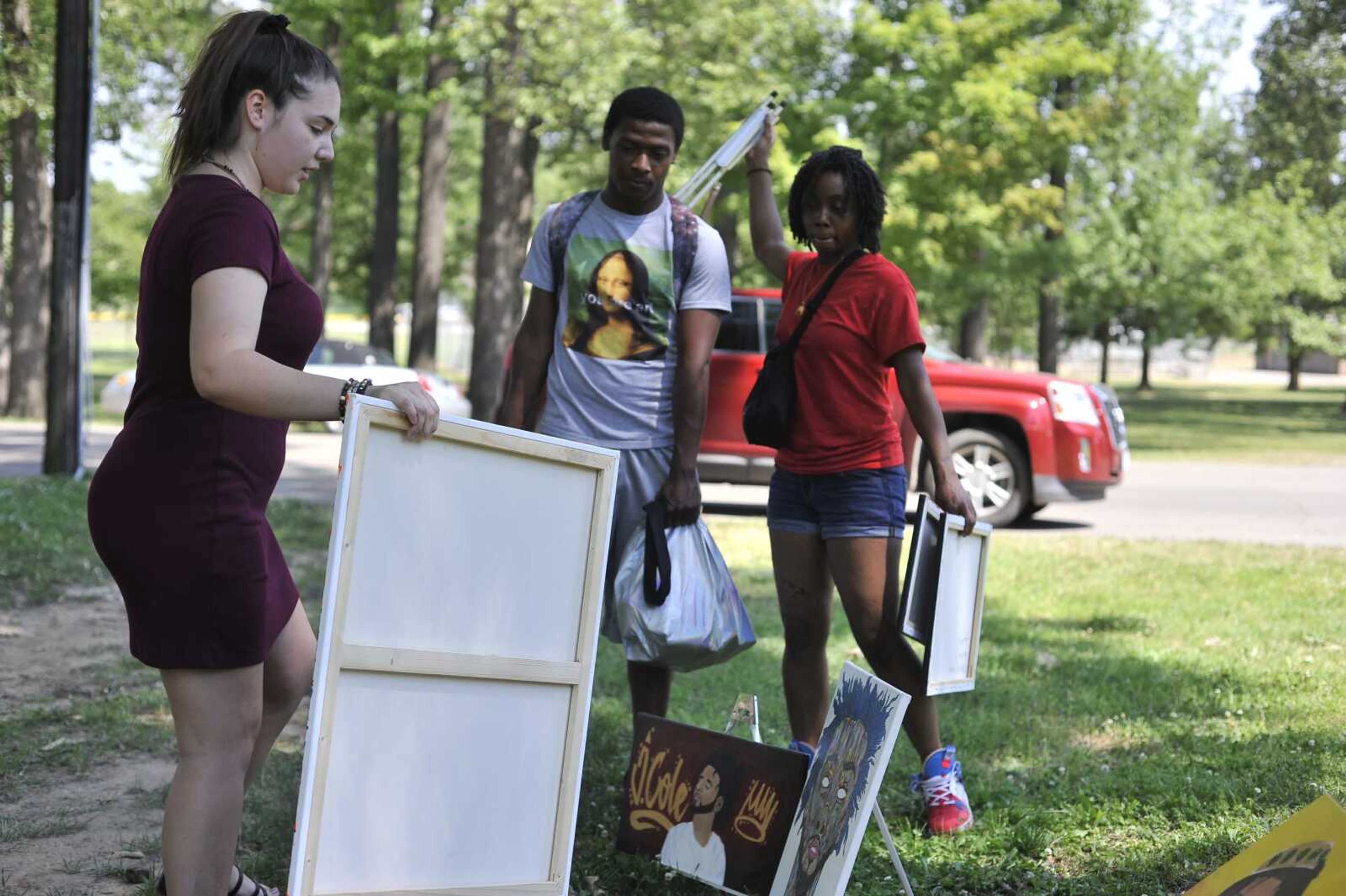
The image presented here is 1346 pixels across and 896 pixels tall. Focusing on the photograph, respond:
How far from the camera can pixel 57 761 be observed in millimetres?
4809

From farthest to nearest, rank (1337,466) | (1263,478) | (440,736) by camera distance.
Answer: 1. (1337,466)
2. (1263,478)
3. (440,736)

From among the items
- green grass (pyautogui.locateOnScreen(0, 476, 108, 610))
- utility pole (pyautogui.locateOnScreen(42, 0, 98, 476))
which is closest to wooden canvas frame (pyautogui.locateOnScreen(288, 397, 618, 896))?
green grass (pyautogui.locateOnScreen(0, 476, 108, 610))

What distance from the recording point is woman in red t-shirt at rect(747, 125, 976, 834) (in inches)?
157

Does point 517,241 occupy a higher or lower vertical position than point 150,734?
higher

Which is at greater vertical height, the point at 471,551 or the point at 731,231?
the point at 731,231

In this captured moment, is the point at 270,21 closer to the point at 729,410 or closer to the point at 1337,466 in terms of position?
the point at 729,410

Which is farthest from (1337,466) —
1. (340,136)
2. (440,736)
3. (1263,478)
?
(340,136)

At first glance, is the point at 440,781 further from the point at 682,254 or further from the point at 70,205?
the point at 70,205

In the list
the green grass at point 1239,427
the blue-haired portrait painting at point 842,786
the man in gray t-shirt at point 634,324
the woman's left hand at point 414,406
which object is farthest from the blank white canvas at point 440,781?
the green grass at point 1239,427

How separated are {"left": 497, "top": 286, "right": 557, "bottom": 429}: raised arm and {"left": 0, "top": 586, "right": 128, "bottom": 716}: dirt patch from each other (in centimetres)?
262

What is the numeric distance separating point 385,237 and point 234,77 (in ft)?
80.6

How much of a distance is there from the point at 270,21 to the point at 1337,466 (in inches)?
732

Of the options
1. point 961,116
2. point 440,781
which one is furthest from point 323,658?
point 961,116

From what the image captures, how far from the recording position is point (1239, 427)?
2956 centimetres
